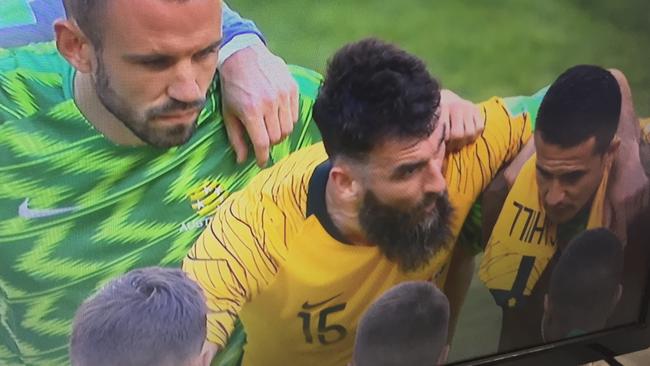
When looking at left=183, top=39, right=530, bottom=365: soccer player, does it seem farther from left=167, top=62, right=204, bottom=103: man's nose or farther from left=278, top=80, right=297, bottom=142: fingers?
left=167, top=62, right=204, bottom=103: man's nose

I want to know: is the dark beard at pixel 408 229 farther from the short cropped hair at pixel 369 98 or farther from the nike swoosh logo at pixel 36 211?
the nike swoosh logo at pixel 36 211

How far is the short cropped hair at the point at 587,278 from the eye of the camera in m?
1.67

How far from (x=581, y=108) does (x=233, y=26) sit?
0.76 m

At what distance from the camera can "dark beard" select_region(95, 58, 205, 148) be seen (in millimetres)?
1108

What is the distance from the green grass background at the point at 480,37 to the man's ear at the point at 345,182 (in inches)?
7.0

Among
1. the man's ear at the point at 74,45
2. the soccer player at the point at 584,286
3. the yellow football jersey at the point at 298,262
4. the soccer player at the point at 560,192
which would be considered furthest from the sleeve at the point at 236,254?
the soccer player at the point at 584,286

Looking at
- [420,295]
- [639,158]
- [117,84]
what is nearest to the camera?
[117,84]

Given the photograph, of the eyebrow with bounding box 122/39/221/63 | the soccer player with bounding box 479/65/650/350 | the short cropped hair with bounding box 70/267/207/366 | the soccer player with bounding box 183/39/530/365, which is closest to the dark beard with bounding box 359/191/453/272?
the soccer player with bounding box 183/39/530/365

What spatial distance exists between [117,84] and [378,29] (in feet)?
1.45

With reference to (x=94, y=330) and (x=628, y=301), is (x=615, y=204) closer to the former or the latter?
(x=628, y=301)

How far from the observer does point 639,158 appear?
168 centimetres

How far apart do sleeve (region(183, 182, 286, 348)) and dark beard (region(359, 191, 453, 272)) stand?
17 centimetres

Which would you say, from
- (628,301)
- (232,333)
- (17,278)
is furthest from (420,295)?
(17,278)

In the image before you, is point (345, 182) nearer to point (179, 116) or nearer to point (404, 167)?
point (404, 167)
